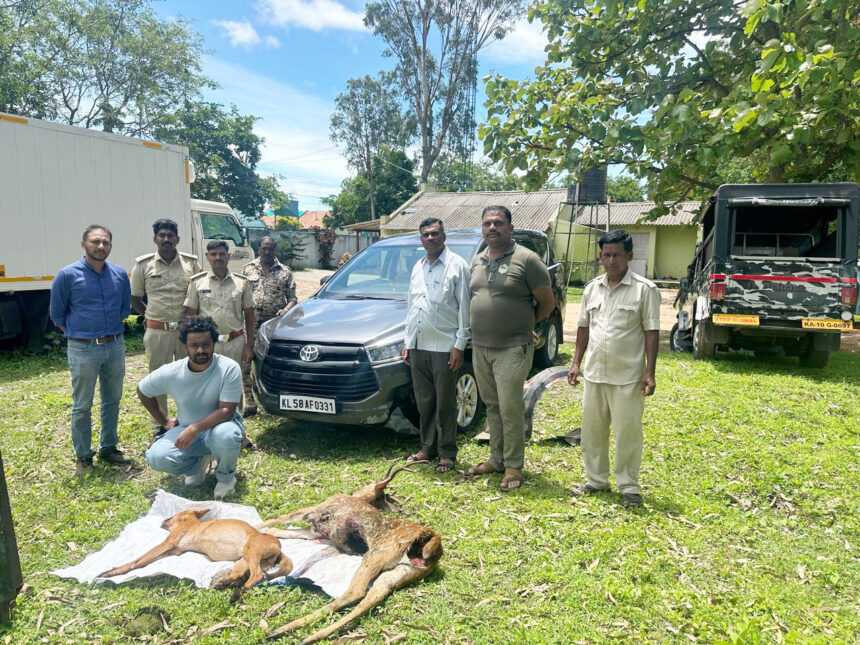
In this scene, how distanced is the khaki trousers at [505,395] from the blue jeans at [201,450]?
1805mm

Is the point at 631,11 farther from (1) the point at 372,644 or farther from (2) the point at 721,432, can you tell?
(1) the point at 372,644

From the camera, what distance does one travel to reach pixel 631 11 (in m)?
9.25

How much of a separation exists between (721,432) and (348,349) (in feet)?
11.7

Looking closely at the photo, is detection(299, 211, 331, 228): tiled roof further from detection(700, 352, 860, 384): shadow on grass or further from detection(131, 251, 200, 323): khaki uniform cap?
detection(131, 251, 200, 323): khaki uniform cap

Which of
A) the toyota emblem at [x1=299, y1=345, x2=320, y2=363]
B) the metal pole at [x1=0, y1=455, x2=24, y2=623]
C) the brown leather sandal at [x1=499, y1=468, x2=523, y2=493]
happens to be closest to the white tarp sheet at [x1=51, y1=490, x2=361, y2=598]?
the metal pole at [x1=0, y1=455, x2=24, y2=623]

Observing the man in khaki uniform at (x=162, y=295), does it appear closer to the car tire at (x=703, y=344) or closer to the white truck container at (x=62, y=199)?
the white truck container at (x=62, y=199)

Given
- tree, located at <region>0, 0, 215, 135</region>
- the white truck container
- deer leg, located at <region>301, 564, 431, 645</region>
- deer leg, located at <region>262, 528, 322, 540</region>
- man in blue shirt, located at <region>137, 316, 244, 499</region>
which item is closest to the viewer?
deer leg, located at <region>301, 564, 431, 645</region>

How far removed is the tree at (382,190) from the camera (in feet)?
123

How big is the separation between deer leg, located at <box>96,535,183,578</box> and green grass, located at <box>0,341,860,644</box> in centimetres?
10

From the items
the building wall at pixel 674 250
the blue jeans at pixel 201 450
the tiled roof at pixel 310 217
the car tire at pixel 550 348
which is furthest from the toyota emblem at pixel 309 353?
the tiled roof at pixel 310 217

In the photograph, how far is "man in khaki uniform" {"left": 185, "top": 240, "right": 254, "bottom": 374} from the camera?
16.4ft

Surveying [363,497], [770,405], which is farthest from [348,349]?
[770,405]

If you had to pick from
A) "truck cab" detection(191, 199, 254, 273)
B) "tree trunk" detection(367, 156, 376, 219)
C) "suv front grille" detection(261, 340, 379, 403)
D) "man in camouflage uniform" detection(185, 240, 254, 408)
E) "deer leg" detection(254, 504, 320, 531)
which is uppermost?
"tree trunk" detection(367, 156, 376, 219)

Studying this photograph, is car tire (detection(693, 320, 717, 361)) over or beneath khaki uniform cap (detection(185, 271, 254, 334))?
beneath
